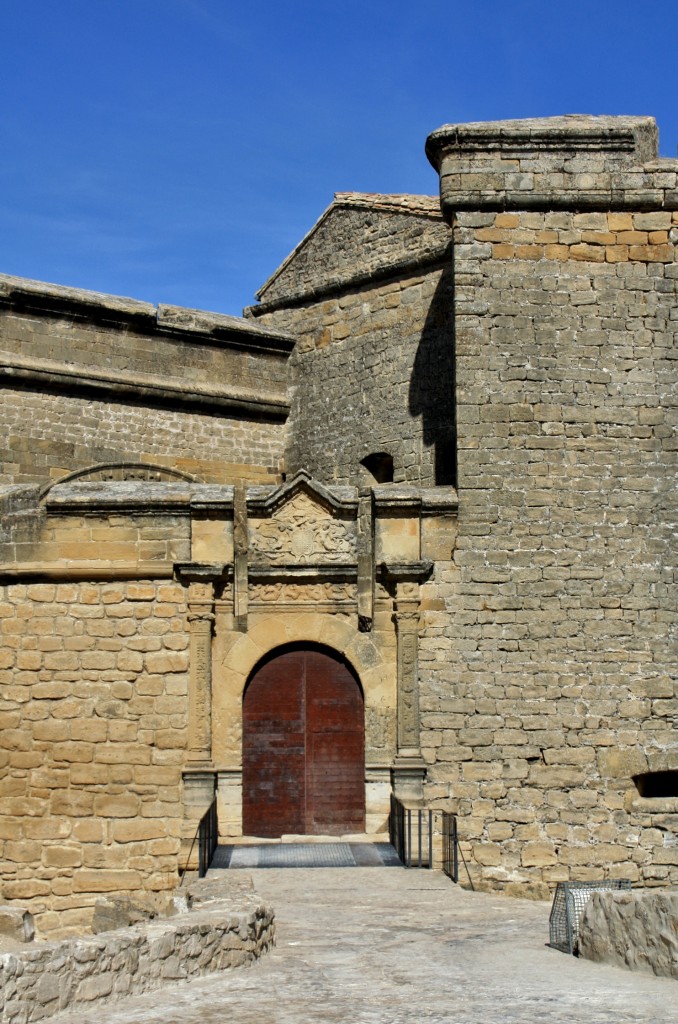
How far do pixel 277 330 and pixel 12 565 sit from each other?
5882 millimetres

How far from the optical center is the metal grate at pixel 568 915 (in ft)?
24.4

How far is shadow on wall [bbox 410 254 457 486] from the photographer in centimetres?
1455

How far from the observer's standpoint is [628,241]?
505 inches

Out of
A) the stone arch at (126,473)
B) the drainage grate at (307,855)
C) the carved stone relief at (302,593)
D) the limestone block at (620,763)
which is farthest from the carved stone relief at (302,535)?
the limestone block at (620,763)

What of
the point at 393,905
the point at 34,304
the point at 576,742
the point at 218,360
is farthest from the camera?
the point at 218,360

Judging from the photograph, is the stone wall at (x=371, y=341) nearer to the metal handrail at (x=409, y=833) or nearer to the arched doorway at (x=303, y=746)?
the arched doorway at (x=303, y=746)

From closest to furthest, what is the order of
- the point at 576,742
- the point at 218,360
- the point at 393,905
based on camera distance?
the point at 393,905, the point at 576,742, the point at 218,360

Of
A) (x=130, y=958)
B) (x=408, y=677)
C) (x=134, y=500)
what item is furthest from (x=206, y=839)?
(x=130, y=958)

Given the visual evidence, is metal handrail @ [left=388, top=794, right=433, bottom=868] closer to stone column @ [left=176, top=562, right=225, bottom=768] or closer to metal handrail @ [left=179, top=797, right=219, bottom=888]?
metal handrail @ [left=179, top=797, right=219, bottom=888]

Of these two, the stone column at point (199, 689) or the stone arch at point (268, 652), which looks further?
the stone arch at point (268, 652)

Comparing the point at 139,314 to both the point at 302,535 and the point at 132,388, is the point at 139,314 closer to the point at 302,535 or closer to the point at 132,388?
the point at 132,388

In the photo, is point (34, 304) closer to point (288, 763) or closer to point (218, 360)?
point (218, 360)

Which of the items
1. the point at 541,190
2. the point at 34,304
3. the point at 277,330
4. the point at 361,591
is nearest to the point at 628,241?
the point at 541,190

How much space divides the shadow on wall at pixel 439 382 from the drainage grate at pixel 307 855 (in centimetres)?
435
